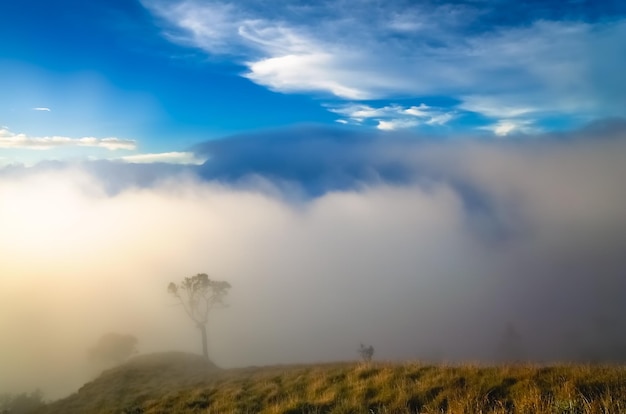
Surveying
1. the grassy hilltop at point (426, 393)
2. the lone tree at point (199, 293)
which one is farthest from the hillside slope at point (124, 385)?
the lone tree at point (199, 293)

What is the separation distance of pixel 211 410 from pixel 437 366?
8066 mm

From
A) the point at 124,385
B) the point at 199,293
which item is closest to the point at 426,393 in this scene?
the point at 124,385

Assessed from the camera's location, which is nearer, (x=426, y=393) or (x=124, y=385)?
(x=426, y=393)

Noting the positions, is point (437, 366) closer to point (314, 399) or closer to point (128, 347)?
point (314, 399)

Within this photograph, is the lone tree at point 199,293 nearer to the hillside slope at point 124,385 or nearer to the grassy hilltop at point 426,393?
the hillside slope at point 124,385

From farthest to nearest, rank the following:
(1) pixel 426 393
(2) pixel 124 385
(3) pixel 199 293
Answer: (3) pixel 199 293 → (2) pixel 124 385 → (1) pixel 426 393

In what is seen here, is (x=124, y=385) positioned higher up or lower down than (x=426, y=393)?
lower down

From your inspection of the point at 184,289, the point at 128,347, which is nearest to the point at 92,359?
the point at 128,347

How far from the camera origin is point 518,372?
44.4ft

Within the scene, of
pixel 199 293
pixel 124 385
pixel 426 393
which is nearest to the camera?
pixel 426 393

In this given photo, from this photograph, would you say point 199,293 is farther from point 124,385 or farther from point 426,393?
point 426,393

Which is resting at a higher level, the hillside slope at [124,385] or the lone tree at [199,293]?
the lone tree at [199,293]

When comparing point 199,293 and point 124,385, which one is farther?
point 199,293

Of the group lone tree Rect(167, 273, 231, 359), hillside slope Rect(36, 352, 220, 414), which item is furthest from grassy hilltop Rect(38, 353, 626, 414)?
lone tree Rect(167, 273, 231, 359)
